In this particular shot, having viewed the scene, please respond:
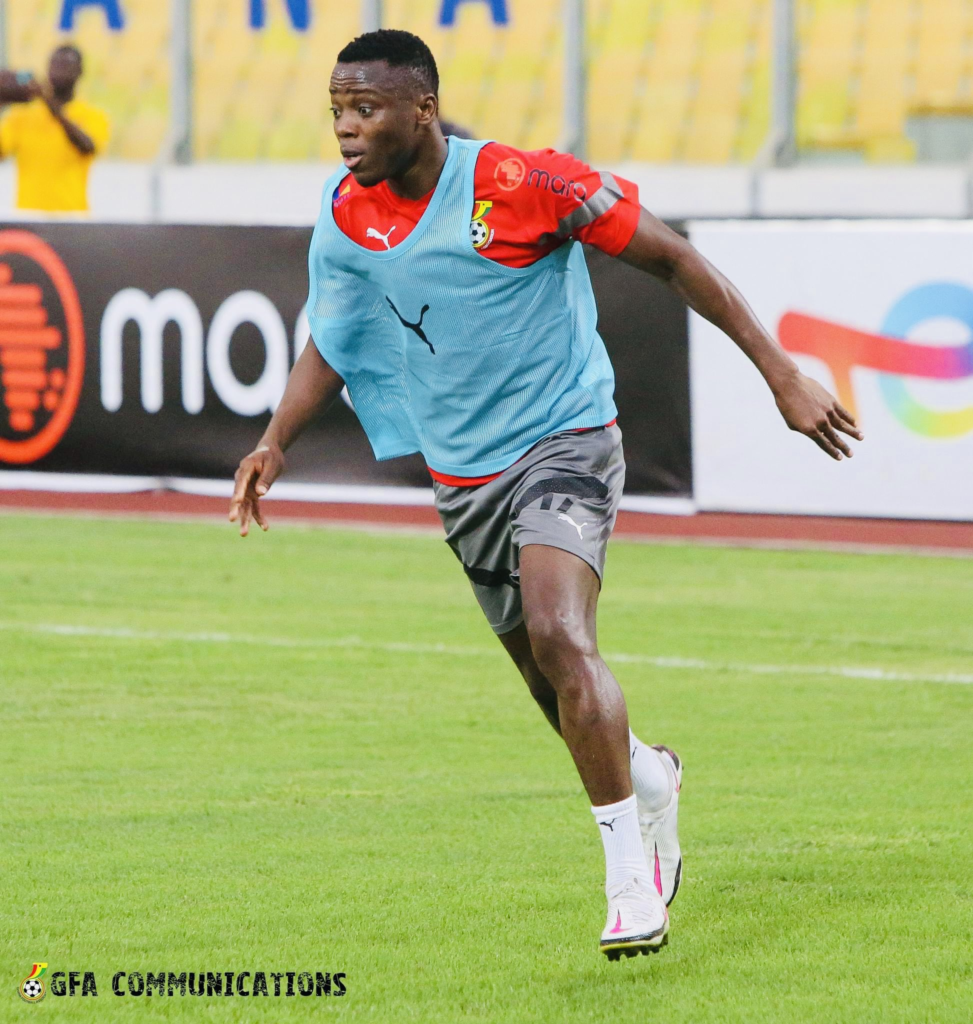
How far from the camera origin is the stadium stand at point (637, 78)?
18.4 metres

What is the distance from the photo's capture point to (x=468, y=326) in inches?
184

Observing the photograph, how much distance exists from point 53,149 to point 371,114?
1129cm

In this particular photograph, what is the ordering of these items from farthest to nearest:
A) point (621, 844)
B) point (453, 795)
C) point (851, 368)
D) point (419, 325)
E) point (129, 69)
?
point (129, 69)
point (851, 368)
point (453, 795)
point (419, 325)
point (621, 844)

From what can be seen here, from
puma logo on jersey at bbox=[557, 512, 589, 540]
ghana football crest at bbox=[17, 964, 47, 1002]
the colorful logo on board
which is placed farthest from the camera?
the colorful logo on board

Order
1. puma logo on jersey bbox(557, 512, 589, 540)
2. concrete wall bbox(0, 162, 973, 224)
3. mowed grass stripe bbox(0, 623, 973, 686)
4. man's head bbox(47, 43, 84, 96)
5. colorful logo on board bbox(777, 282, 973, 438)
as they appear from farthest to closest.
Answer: concrete wall bbox(0, 162, 973, 224), man's head bbox(47, 43, 84, 96), colorful logo on board bbox(777, 282, 973, 438), mowed grass stripe bbox(0, 623, 973, 686), puma logo on jersey bbox(557, 512, 589, 540)

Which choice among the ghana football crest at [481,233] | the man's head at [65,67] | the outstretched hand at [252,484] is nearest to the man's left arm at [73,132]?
the man's head at [65,67]

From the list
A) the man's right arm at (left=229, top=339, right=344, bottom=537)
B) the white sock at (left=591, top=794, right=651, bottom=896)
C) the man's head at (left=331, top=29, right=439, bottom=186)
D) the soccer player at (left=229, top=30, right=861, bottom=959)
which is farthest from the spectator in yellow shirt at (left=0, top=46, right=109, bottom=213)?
the white sock at (left=591, top=794, right=651, bottom=896)

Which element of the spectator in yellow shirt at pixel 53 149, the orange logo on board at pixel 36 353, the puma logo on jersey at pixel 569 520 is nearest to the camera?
the puma logo on jersey at pixel 569 520

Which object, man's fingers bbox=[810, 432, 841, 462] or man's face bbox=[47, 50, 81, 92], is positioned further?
man's face bbox=[47, 50, 81, 92]

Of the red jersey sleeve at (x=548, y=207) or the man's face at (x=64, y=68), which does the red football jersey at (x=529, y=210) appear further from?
the man's face at (x=64, y=68)

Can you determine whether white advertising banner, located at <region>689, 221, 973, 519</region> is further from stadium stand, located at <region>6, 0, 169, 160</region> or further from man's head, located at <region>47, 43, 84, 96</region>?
stadium stand, located at <region>6, 0, 169, 160</region>

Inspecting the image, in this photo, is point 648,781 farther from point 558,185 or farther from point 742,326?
point 558,185

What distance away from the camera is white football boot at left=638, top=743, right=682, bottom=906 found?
4.70 meters

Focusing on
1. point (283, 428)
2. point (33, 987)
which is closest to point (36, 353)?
point (283, 428)
